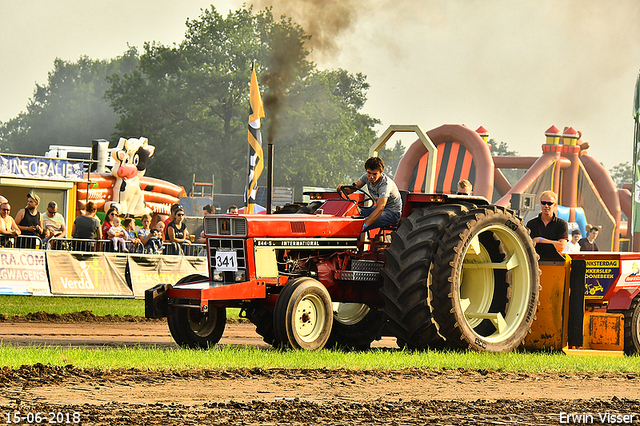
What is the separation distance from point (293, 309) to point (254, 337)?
328cm

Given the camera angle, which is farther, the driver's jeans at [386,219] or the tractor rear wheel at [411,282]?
the driver's jeans at [386,219]

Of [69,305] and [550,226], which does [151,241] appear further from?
[550,226]

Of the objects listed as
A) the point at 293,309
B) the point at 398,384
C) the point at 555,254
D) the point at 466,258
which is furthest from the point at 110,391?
the point at 555,254

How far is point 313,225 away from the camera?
29.4ft

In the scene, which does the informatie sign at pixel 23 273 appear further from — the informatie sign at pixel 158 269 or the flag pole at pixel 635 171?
the flag pole at pixel 635 171

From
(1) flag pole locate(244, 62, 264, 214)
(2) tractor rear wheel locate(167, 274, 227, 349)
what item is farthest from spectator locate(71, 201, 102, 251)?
(2) tractor rear wheel locate(167, 274, 227, 349)

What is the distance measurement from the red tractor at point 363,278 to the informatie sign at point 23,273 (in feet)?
22.5

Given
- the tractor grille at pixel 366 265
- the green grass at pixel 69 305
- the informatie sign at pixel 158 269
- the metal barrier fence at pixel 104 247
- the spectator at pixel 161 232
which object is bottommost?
the green grass at pixel 69 305

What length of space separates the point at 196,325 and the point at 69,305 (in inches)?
267

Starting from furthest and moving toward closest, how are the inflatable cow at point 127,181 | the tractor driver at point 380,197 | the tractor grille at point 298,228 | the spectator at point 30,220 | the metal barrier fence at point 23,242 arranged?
the inflatable cow at point 127,181 < the spectator at point 30,220 < the metal barrier fence at point 23,242 < the tractor driver at point 380,197 < the tractor grille at point 298,228

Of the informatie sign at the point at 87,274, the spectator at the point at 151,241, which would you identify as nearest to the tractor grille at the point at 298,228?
the informatie sign at the point at 87,274

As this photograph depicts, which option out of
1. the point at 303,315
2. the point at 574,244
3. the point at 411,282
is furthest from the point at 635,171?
the point at 303,315

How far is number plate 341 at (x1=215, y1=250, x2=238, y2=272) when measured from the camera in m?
8.62

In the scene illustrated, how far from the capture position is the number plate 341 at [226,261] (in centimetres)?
862
